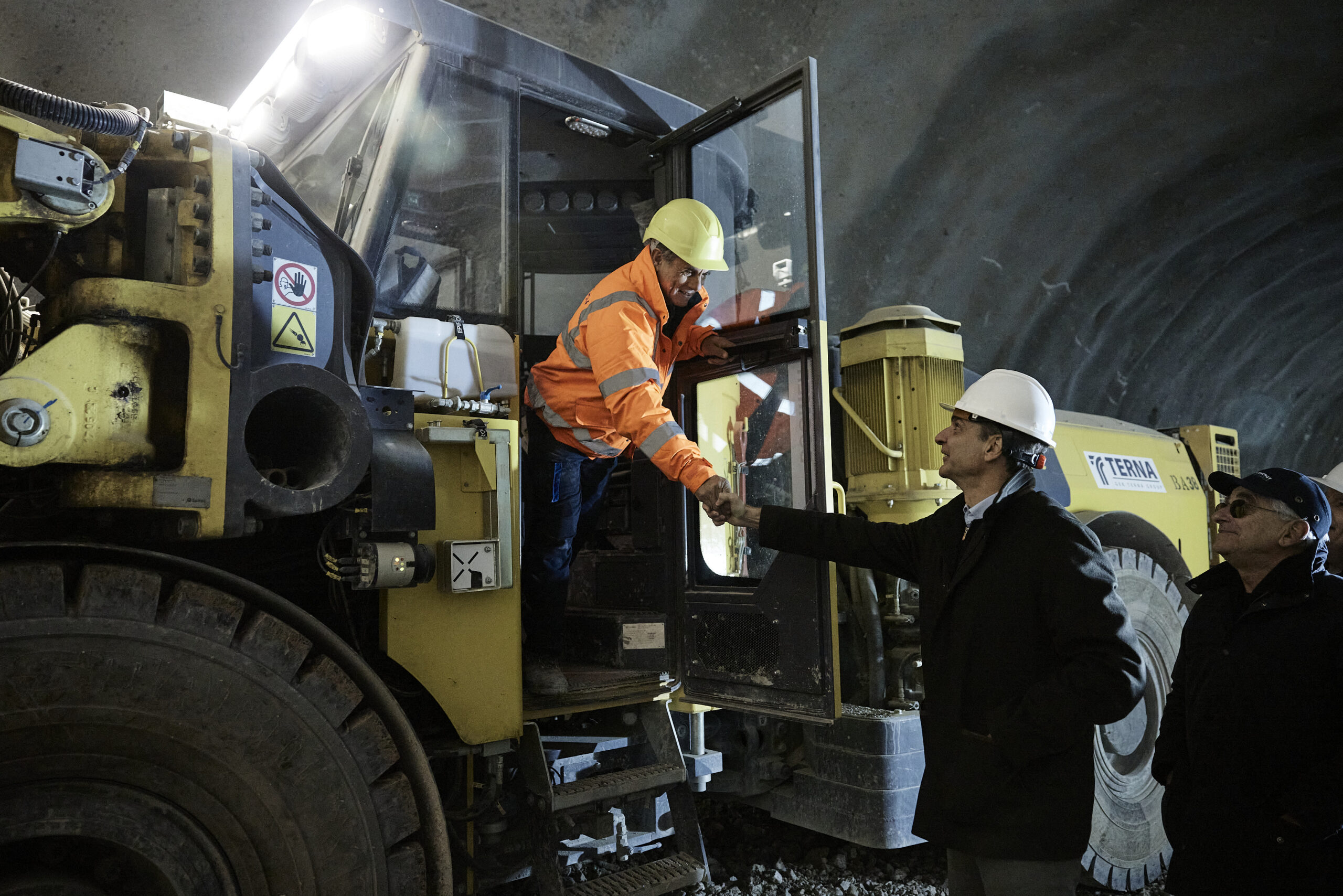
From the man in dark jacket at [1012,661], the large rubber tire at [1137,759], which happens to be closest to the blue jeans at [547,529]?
the man in dark jacket at [1012,661]

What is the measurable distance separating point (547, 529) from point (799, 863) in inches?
69.5

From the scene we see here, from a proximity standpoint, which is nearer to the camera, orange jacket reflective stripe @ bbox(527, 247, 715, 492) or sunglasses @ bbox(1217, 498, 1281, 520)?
sunglasses @ bbox(1217, 498, 1281, 520)

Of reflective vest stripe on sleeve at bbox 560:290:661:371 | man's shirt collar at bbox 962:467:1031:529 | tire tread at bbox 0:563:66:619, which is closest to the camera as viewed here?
tire tread at bbox 0:563:66:619

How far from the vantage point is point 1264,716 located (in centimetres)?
214

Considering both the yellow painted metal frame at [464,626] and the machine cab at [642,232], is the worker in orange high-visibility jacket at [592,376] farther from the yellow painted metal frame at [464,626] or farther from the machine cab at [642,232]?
the yellow painted metal frame at [464,626]

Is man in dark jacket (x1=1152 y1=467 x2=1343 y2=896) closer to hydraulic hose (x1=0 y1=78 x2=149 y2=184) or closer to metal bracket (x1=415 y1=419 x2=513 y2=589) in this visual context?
metal bracket (x1=415 y1=419 x2=513 y2=589)

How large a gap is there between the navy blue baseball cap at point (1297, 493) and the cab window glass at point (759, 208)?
1.36m

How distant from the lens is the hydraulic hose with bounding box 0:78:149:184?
1588mm

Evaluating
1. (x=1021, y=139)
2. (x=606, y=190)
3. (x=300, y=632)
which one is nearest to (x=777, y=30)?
(x=1021, y=139)

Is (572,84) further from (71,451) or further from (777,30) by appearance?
(777,30)

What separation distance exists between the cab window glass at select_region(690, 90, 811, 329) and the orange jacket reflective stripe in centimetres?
17

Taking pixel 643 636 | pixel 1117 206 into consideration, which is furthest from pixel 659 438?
pixel 1117 206

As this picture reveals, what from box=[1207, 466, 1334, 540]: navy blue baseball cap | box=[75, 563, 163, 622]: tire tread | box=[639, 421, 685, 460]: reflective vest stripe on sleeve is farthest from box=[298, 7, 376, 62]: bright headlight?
box=[1207, 466, 1334, 540]: navy blue baseball cap

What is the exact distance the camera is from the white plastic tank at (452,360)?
2.46 metres
